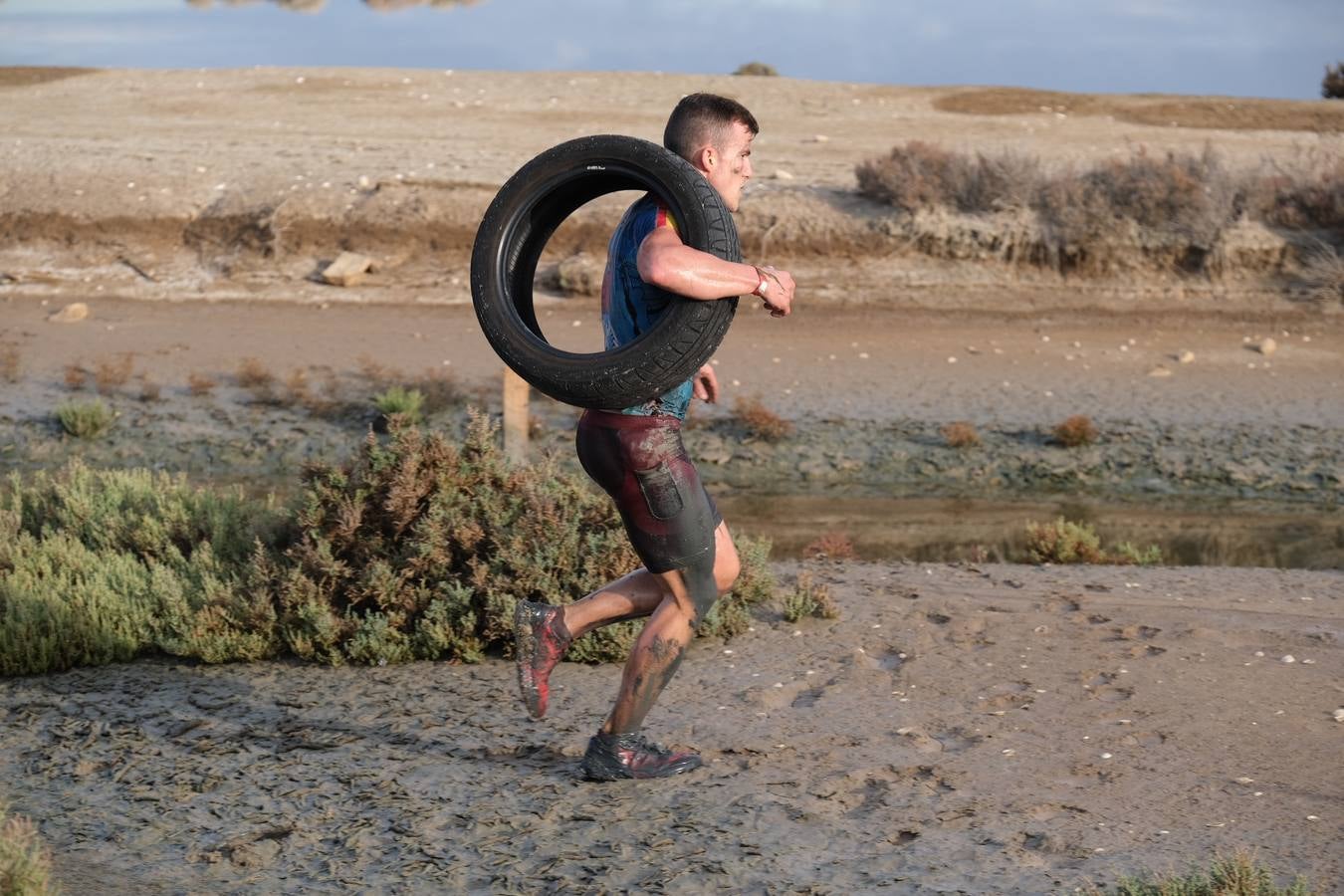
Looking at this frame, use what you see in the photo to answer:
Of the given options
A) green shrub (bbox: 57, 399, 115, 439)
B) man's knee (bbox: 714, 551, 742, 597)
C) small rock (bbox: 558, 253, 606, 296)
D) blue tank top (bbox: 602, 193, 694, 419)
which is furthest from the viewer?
small rock (bbox: 558, 253, 606, 296)

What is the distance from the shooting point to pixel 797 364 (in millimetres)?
16703

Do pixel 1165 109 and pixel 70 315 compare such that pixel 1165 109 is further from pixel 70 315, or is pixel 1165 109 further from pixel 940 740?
pixel 940 740

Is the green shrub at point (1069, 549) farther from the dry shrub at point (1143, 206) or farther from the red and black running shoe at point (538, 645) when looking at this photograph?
the dry shrub at point (1143, 206)

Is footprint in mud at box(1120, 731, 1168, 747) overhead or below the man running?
below

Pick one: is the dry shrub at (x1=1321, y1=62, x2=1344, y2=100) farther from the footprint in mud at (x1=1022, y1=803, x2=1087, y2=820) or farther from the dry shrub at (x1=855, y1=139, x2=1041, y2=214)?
the footprint in mud at (x1=1022, y1=803, x2=1087, y2=820)

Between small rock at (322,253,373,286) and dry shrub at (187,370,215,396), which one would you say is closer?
dry shrub at (187,370,215,396)

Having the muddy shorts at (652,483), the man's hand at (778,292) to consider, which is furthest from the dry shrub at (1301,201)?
the muddy shorts at (652,483)

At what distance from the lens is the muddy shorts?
16.9 ft

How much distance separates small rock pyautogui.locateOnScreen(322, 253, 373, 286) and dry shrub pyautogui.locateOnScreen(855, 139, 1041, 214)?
671cm

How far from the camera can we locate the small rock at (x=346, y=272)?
1941cm

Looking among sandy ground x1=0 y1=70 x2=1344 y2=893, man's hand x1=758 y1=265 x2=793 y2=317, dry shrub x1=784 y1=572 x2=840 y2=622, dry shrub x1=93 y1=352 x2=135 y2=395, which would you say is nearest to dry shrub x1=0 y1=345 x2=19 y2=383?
dry shrub x1=93 y1=352 x2=135 y2=395

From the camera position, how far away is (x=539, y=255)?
17.3 ft

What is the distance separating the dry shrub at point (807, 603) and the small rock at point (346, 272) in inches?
496

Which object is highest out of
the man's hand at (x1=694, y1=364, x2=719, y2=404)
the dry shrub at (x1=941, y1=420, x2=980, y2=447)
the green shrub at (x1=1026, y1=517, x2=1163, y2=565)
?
the man's hand at (x1=694, y1=364, x2=719, y2=404)
